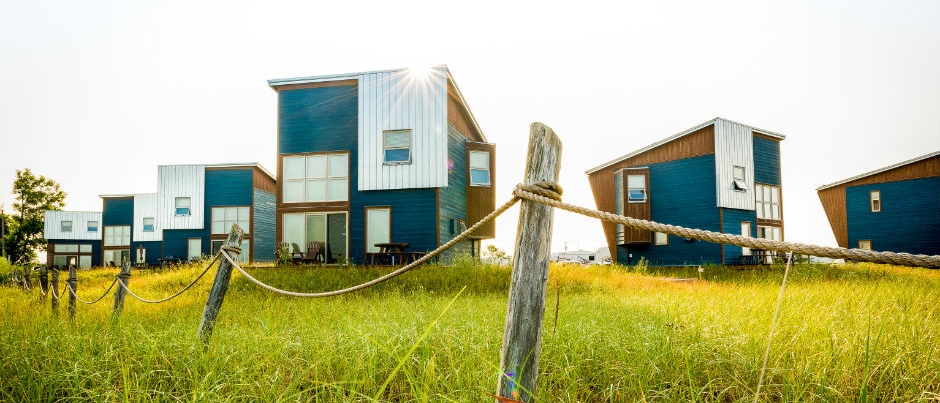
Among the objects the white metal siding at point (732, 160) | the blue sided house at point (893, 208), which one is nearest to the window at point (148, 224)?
the white metal siding at point (732, 160)

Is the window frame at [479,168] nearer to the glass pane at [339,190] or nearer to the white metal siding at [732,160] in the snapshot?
the glass pane at [339,190]

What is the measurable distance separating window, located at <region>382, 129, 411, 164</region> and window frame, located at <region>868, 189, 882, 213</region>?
2426 centimetres

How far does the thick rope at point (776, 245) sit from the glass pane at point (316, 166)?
16064 millimetres

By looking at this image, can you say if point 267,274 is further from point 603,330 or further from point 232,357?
point 603,330

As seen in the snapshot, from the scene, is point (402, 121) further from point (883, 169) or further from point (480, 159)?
point (883, 169)

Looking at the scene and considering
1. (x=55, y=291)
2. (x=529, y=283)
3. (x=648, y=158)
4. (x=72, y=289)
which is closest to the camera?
(x=529, y=283)

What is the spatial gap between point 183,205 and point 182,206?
0.10 metres

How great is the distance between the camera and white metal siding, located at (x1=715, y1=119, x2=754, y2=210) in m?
22.0

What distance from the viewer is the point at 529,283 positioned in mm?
2510

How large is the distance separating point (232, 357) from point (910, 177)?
30.5 meters

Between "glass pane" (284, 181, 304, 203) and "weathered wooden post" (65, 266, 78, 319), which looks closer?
"weathered wooden post" (65, 266, 78, 319)

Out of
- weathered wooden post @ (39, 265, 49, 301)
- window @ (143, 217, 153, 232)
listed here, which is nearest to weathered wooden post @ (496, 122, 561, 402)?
weathered wooden post @ (39, 265, 49, 301)

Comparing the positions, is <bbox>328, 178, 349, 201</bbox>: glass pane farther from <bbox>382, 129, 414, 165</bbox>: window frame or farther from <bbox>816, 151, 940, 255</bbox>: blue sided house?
<bbox>816, 151, 940, 255</bbox>: blue sided house

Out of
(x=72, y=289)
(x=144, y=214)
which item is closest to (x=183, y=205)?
(x=144, y=214)
